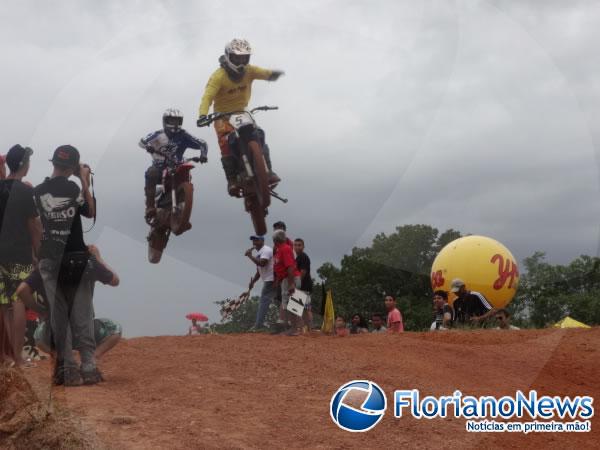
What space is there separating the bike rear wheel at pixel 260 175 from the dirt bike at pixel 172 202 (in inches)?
34.9

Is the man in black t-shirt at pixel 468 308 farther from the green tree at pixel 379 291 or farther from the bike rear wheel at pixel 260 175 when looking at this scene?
the green tree at pixel 379 291

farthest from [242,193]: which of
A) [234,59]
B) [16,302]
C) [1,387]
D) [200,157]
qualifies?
[1,387]

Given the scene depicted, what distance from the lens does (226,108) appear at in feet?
31.3

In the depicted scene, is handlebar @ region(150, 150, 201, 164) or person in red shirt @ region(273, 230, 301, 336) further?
person in red shirt @ region(273, 230, 301, 336)

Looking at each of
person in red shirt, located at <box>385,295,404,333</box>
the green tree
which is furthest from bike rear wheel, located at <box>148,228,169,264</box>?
the green tree

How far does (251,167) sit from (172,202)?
1.26 m

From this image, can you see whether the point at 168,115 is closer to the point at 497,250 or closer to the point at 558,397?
the point at 558,397

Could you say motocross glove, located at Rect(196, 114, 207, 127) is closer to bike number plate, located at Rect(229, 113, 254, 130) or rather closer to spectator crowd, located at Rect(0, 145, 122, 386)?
bike number plate, located at Rect(229, 113, 254, 130)

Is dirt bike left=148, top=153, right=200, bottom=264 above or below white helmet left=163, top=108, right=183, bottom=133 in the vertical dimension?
below

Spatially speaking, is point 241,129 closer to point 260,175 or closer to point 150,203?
point 260,175

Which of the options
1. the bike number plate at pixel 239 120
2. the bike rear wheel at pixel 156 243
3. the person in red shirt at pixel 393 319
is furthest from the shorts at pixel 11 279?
the person in red shirt at pixel 393 319

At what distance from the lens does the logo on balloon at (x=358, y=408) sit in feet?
22.2

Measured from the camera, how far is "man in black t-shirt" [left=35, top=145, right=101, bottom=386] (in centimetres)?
777

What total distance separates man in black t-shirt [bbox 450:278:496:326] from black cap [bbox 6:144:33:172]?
8166 mm
